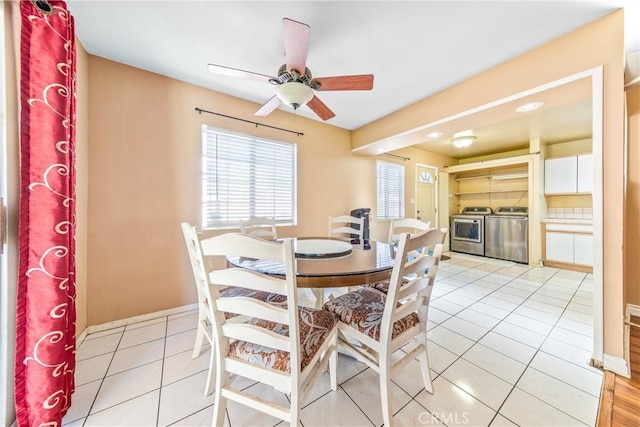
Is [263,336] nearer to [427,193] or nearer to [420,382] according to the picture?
[420,382]

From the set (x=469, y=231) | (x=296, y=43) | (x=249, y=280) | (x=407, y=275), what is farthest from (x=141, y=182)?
(x=469, y=231)

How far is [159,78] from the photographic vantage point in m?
2.21

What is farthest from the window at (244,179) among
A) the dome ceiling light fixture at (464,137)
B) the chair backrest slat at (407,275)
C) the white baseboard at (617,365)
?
the white baseboard at (617,365)

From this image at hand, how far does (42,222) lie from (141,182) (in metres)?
1.20

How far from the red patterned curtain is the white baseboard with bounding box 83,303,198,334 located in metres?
1.03

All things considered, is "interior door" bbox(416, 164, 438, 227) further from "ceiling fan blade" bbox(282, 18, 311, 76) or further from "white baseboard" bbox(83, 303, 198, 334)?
"white baseboard" bbox(83, 303, 198, 334)

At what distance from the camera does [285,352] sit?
965 mm

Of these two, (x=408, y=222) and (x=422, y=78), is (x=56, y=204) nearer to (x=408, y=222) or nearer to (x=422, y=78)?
(x=408, y=222)

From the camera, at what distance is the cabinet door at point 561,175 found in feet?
12.6

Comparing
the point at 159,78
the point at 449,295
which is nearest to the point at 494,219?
the point at 449,295

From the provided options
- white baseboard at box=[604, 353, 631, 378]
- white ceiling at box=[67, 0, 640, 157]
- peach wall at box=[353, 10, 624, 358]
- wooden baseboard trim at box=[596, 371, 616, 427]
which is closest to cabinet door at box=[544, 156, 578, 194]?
white ceiling at box=[67, 0, 640, 157]

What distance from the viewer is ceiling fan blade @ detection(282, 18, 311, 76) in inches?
48.3

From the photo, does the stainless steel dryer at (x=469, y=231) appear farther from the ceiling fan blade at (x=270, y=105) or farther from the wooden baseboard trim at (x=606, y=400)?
the ceiling fan blade at (x=270, y=105)

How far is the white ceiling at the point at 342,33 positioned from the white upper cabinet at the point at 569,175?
278 cm
